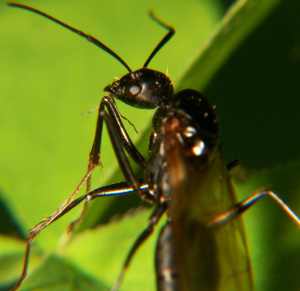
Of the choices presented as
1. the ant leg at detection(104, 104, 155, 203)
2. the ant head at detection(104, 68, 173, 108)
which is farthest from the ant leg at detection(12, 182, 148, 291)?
the ant head at detection(104, 68, 173, 108)

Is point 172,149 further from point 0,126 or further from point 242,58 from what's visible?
point 0,126

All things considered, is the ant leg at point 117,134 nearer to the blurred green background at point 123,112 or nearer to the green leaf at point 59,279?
the blurred green background at point 123,112

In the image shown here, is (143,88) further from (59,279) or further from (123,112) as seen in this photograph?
(59,279)

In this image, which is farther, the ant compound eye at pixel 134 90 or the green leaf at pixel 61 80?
the green leaf at pixel 61 80

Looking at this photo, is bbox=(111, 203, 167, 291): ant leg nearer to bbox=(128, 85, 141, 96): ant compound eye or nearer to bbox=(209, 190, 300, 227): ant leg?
bbox=(209, 190, 300, 227): ant leg

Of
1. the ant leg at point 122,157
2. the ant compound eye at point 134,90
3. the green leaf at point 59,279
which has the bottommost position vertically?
the green leaf at point 59,279

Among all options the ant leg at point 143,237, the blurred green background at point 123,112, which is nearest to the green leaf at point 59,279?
the blurred green background at point 123,112

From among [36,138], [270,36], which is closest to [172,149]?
[270,36]

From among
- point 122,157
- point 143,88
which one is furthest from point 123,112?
point 122,157
